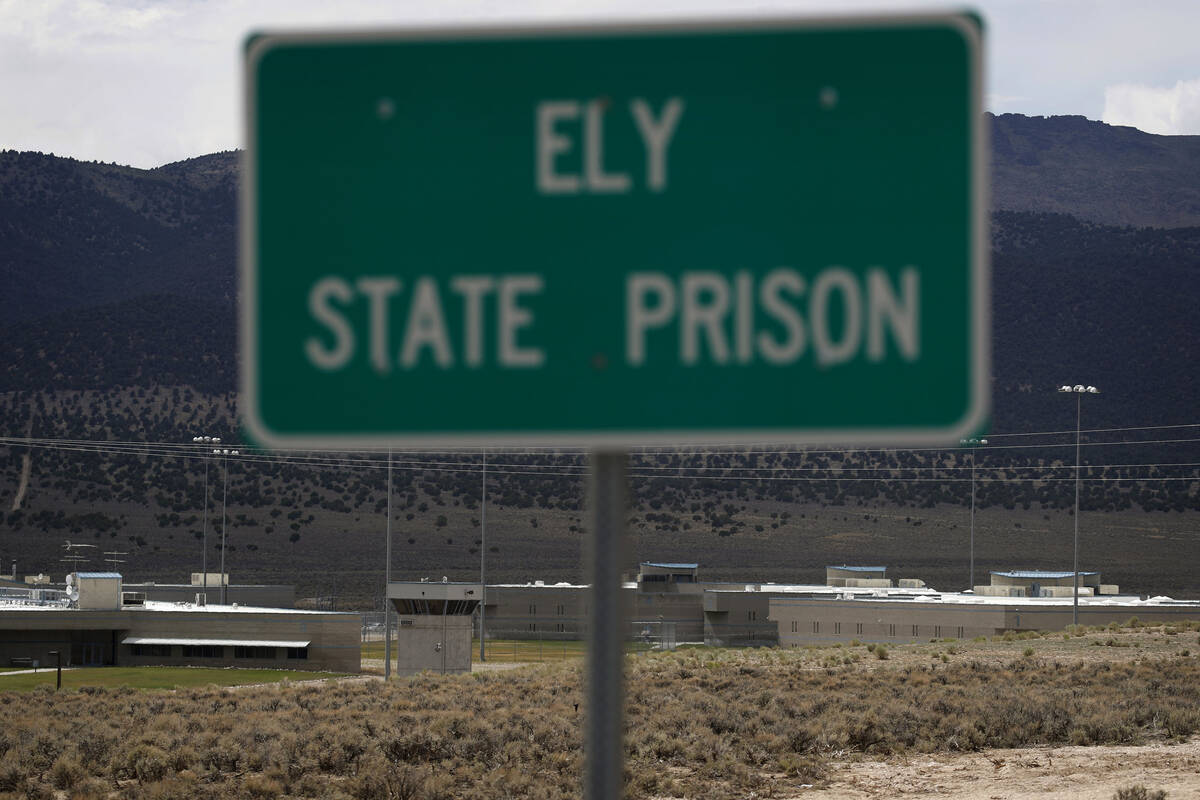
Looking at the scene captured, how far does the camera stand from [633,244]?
2789mm

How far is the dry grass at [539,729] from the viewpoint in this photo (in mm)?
24734

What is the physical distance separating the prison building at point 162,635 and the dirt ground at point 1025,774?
4153 centimetres

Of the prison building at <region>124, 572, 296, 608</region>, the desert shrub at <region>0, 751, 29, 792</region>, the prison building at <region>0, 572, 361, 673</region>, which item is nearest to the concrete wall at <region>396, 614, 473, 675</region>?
the prison building at <region>0, 572, 361, 673</region>

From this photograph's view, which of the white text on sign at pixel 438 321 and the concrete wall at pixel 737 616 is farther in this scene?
the concrete wall at pixel 737 616

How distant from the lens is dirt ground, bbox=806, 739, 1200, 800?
23203 mm

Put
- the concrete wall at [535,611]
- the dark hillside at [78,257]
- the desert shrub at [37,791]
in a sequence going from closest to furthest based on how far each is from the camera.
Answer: the desert shrub at [37,791] → the concrete wall at [535,611] → the dark hillside at [78,257]

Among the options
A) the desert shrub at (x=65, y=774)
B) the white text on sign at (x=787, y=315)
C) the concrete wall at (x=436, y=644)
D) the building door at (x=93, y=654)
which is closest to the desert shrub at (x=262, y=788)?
the desert shrub at (x=65, y=774)

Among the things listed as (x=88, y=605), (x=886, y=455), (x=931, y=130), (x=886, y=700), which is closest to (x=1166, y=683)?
(x=886, y=700)

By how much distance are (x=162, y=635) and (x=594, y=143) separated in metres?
69.1

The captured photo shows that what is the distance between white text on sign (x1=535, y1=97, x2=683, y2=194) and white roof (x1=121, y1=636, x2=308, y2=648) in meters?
64.8

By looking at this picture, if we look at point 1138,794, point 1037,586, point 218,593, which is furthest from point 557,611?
→ point 1138,794

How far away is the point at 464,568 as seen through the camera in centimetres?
11412

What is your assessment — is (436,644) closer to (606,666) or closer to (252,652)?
(252,652)

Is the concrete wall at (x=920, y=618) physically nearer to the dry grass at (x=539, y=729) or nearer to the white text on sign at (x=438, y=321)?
the dry grass at (x=539, y=729)
